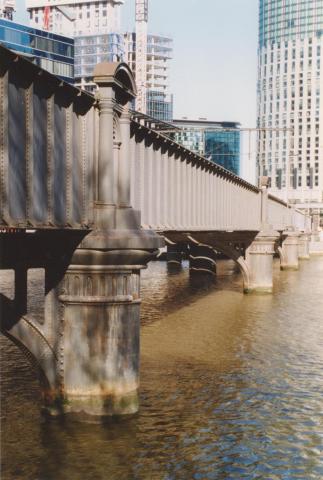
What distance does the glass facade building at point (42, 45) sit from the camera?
156 metres

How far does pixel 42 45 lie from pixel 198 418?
161 metres

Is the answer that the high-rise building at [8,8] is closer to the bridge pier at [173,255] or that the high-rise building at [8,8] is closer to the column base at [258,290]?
the bridge pier at [173,255]

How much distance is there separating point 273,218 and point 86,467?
147 feet

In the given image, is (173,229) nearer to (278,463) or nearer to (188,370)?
(188,370)

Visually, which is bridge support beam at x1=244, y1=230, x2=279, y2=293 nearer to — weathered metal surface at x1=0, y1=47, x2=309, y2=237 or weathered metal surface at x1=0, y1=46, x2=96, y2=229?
weathered metal surface at x1=0, y1=47, x2=309, y2=237

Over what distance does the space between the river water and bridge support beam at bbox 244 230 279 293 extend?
12768mm

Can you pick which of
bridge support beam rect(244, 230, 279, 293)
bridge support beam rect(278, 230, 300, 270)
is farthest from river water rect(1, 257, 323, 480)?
bridge support beam rect(278, 230, 300, 270)

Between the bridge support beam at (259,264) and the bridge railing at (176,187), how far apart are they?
661cm

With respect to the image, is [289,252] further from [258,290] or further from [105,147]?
[105,147]

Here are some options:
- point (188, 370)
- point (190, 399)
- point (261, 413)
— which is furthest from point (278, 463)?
point (188, 370)

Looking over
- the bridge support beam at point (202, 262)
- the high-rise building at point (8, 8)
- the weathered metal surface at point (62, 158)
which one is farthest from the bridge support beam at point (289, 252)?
the high-rise building at point (8, 8)

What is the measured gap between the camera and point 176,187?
2330 centimetres

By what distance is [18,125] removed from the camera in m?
12.0

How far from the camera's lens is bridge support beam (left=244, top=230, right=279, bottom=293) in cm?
4281
